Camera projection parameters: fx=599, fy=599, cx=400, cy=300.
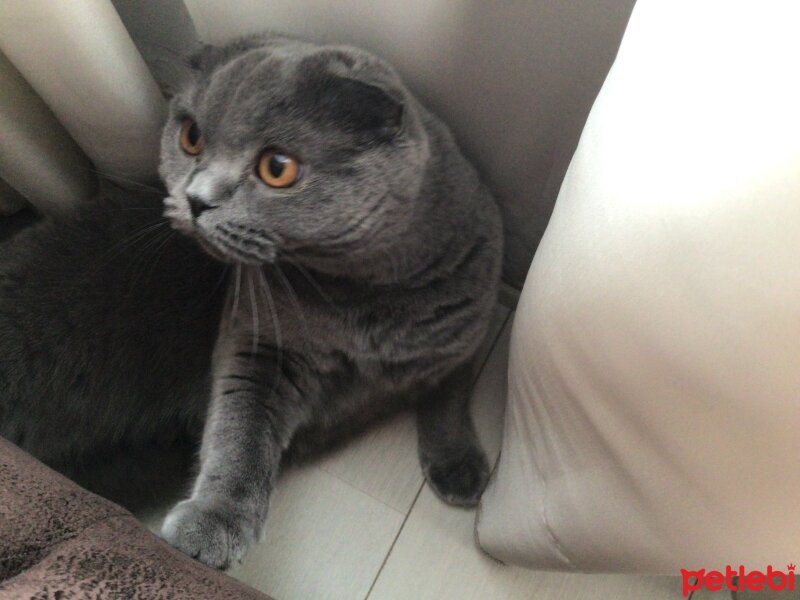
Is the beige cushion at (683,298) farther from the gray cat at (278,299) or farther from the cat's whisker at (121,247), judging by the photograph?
the cat's whisker at (121,247)

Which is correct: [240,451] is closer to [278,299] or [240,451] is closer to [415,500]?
[278,299]

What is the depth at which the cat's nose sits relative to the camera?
624mm

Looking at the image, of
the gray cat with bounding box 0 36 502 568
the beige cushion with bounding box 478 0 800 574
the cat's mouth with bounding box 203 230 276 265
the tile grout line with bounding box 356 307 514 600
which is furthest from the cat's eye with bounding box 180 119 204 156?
the tile grout line with bounding box 356 307 514 600

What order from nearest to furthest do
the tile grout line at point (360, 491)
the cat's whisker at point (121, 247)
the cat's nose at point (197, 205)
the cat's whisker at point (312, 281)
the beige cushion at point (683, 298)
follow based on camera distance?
the beige cushion at point (683, 298) < the cat's nose at point (197, 205) < the cat's whisker at point (312, 281) < the cat's whisker at point (121, 247) < the tile grout line at point (360, 491)

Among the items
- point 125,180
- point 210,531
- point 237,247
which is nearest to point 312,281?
point 237,247

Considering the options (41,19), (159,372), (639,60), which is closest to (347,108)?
(639,60)

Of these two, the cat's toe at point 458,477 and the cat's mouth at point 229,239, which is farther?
the cat's toe at point 458,477

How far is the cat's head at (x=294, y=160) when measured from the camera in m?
0.63

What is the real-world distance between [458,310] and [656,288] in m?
0.41

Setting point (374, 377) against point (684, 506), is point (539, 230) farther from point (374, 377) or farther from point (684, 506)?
point (684, 506)

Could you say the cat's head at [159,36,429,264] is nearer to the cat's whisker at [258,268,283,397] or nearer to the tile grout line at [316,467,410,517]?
the cat's whisker at [258,268,283,397]

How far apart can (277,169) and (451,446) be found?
0.58 meters

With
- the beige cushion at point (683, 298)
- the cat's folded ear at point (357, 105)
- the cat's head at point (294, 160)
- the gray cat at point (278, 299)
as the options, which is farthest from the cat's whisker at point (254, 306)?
the beige cushion at point (683, 298)

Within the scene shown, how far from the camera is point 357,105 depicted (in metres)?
0.63
